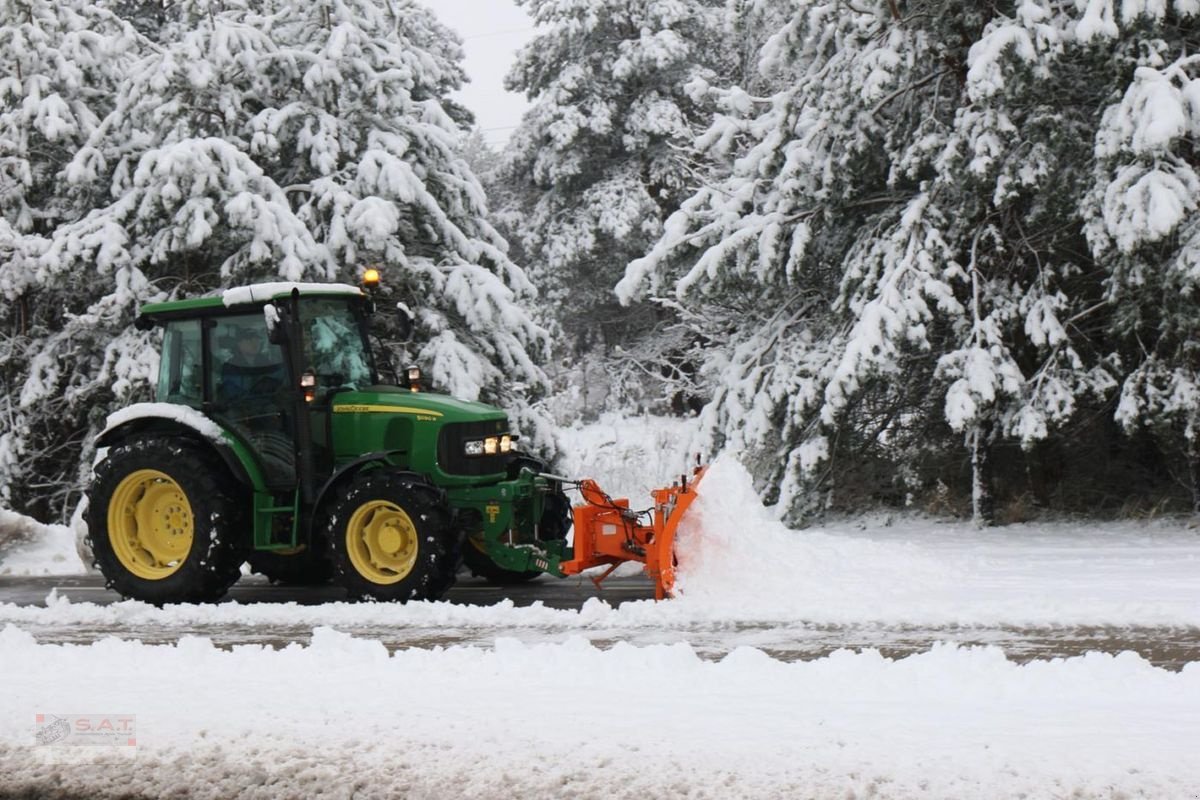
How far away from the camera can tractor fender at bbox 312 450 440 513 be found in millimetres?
8625

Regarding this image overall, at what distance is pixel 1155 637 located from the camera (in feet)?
23.4

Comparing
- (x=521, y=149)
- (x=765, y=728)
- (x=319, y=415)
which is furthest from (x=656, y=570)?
(x=521, y=149)

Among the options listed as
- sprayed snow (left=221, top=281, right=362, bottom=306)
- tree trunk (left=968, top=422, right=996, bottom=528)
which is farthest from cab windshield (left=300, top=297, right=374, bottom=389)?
tree trunk (left=968, top=422, right=996, bottom=528)

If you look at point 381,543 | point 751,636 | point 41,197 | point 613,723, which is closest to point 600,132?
point 41,197

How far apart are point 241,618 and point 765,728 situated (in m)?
4.56

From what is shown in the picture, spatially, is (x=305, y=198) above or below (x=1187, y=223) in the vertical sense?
above

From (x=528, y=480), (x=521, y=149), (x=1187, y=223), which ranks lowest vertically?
(x=528, y=480)

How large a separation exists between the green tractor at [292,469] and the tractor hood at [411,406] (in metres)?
0.01

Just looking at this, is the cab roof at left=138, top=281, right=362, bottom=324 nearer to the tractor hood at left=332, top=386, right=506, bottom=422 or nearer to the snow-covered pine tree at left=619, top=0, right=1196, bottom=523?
the tractor hood at left=332, top=386, right=506, bottom=422

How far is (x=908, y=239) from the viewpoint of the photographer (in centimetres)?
1203

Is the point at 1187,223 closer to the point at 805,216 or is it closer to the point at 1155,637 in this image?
the point at 805,216

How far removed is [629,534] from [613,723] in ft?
12.1

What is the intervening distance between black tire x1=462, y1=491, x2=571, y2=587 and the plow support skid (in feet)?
1.80

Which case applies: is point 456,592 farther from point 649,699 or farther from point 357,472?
point 649,699
